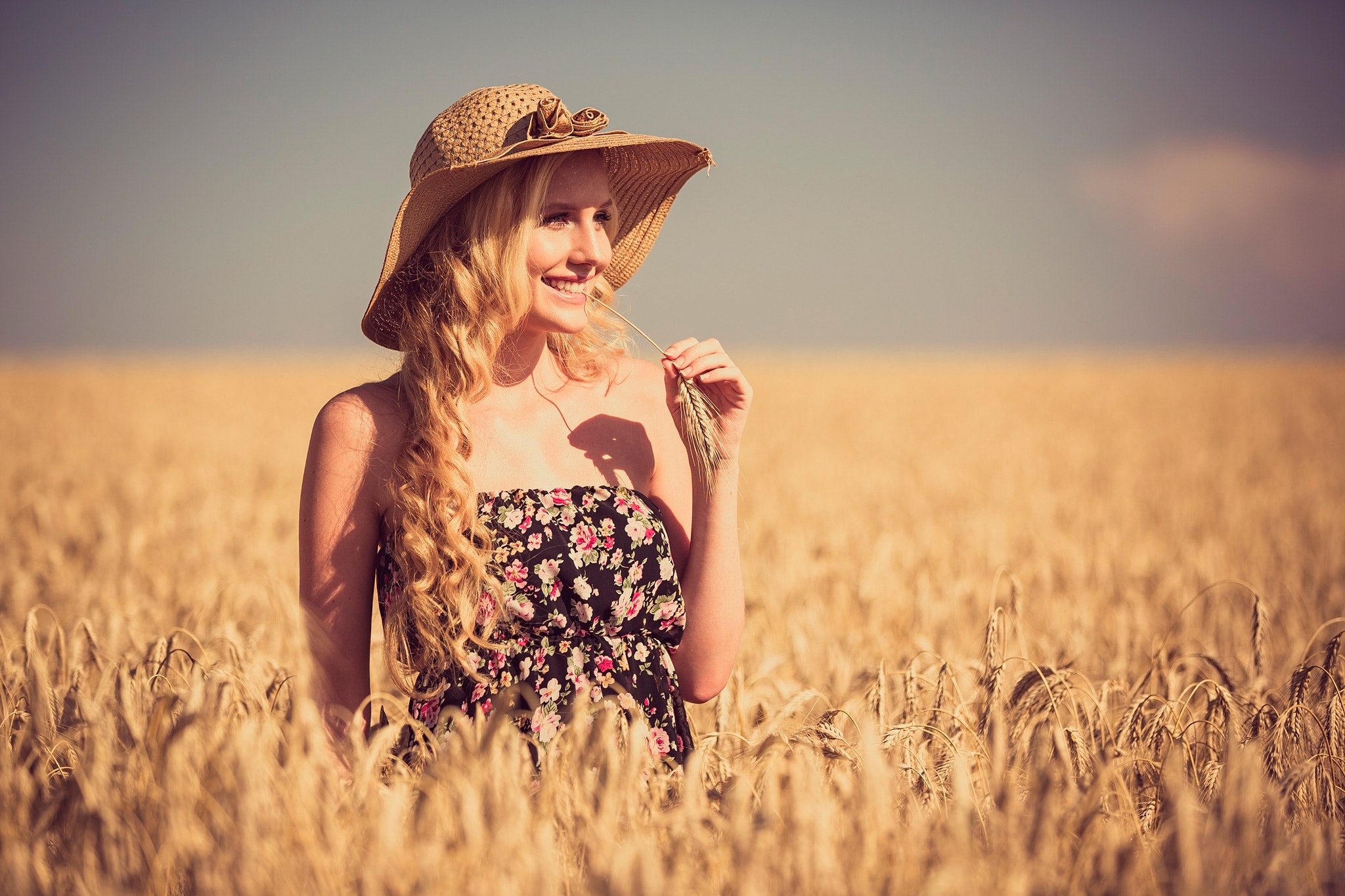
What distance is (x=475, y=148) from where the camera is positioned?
1.93 m

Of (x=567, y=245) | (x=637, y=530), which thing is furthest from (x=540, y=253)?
(x=637, y=530)

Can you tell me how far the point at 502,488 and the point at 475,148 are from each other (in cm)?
72

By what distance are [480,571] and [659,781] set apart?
52cm

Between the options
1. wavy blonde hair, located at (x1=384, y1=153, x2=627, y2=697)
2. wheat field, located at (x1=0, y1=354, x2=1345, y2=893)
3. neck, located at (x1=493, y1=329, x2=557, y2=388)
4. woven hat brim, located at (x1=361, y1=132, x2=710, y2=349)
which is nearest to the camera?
wheat field, located at (x1=0, y1=354, x2=1345, y2=893)

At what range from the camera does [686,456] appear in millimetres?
2348

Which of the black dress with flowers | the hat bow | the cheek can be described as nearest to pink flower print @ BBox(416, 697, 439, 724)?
the black dress with flowers

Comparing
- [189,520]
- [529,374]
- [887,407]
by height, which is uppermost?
[887,407]

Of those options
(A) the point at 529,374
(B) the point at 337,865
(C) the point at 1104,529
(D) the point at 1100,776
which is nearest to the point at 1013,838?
(D) the point at 1100,776

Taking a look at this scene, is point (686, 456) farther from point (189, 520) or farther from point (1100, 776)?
point (189, 520)

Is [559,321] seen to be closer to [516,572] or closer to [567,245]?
[567,245]

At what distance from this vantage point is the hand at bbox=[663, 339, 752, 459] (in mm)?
1934

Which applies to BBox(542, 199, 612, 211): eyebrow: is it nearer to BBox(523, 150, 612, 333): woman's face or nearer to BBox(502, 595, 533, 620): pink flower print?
BBox(523, 150, 612, 333): woman's face

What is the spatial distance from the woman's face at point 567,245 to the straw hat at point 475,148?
7 centimetres

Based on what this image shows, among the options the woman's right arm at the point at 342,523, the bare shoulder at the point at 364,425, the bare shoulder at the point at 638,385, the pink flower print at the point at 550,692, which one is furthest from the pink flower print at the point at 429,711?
the bare shoulder at the point at 638,385
